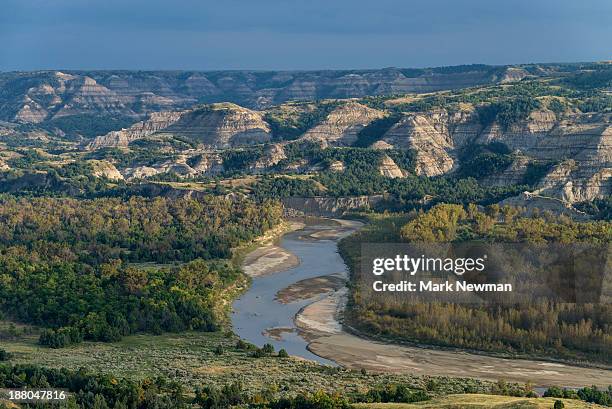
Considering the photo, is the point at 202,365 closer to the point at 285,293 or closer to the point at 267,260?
the point at 285,293

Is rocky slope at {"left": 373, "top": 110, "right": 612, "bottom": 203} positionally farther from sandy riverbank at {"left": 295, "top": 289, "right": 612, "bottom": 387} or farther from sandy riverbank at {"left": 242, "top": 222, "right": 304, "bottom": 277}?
sandy riverbank at {"left": 295, "top": 289, "right": 612, "bottom": 387}

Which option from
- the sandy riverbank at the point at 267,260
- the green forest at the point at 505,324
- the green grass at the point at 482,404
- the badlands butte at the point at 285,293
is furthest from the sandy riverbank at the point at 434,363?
the sandy riverbank at the point at 267,260

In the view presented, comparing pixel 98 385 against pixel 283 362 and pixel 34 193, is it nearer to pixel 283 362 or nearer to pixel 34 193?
pixel 283 362

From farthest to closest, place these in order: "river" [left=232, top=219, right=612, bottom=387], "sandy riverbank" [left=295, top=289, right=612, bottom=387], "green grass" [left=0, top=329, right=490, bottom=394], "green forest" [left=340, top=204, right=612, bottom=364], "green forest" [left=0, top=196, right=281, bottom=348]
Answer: "green forest" [left=0, top=196, right=281, bottom=348] < "green forest" [left=340, top=204, right=612, bottom=364] < "river" [left=232, top=219, right=612, bottom=387] < "sandy riverbank" [left=295, top=289, right=612, bottom=387] < "green grass" [left=0, top=329, right=490, bottom=394]

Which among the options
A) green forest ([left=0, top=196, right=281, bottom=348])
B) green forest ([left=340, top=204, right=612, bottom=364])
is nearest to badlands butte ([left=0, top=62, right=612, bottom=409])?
green forest ([left=340, top=204, right=612, bottom=364])

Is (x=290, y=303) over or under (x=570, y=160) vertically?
under

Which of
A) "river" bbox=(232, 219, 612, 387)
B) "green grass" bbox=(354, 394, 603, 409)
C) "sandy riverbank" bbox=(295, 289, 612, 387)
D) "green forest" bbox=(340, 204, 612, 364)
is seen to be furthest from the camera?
"green forest" bbox=(340, 204, 612, 364)

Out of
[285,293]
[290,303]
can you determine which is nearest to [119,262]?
[285,293]

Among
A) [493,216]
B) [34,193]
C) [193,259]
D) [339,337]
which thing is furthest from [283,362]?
[34,193]

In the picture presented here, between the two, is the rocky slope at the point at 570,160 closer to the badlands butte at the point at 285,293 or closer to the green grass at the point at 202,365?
the badlands butte at the point at 285,293

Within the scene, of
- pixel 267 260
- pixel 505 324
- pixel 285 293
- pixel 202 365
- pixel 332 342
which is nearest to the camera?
pixel 202 365
